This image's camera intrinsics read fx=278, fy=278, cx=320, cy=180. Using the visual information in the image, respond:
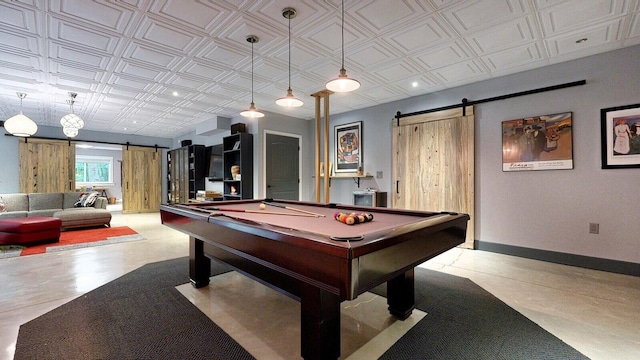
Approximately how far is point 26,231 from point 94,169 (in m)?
9.79

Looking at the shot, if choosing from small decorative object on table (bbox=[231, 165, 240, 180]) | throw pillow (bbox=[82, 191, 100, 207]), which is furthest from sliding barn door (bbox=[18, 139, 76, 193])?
small decorative object on table (bbox=[231, 165, 240, 180])

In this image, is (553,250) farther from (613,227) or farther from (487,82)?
(487,82)

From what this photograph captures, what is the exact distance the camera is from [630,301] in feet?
8.00

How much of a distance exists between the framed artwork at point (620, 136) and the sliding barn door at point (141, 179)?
1080cm

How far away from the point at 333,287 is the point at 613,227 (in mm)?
3921

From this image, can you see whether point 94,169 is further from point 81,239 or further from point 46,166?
point 81,239

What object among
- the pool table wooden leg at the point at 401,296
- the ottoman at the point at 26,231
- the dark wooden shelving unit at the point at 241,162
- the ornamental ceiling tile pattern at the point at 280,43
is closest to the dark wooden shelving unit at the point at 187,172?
the dark wooden shelving unit at the point at 241,162

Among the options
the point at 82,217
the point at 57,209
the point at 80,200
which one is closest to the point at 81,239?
the point at 82,217

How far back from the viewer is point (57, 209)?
5934 mm

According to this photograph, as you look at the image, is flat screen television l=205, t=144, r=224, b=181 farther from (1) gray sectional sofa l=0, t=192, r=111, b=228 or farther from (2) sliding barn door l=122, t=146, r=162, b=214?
(2) sliding barn door l=122, t=146, r=162, b=214

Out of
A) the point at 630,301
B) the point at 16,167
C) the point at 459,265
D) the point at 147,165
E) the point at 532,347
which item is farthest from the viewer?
the point at 147,165

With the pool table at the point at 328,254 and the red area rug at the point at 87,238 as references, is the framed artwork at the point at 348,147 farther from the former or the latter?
the red area rug at the point at 87,238

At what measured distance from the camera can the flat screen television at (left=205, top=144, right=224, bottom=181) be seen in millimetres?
7297

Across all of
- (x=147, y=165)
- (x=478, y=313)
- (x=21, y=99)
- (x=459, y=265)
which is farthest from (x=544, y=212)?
(x=147, y=165)
